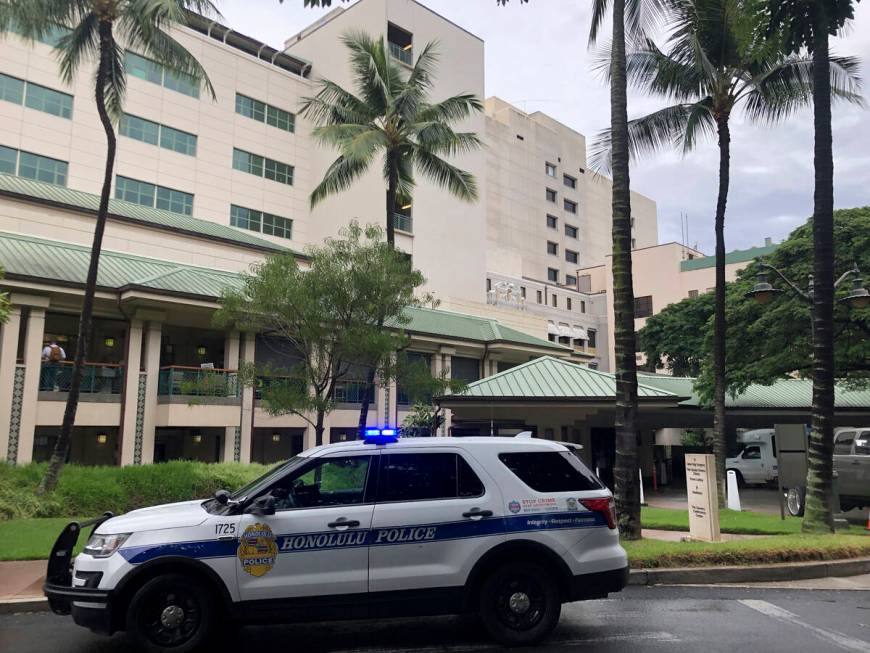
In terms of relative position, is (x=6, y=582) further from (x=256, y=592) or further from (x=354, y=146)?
(x=354, y=146)

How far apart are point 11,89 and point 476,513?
30.2 m

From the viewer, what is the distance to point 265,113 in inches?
1486

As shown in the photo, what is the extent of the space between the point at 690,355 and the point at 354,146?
110 feet

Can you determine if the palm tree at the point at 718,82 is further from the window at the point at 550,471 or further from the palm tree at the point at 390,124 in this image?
the window at the point at 550,471

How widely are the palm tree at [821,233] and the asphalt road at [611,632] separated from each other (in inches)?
165

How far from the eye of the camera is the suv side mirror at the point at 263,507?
616cm

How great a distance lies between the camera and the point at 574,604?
811cm

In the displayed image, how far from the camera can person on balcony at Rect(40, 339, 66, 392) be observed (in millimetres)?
20719

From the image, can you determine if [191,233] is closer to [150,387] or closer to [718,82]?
[150,387]

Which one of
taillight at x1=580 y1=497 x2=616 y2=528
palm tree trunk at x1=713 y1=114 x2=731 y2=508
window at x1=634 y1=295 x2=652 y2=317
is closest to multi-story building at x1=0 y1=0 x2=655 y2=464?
palm tree trunk at x1=713 y1=114 x2=731 y2=508

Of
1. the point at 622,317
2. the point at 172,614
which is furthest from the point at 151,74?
the point at 172,614

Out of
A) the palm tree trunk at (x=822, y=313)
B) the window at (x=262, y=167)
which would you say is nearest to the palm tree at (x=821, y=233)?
the palm tree trunk at (x=822, y=313)

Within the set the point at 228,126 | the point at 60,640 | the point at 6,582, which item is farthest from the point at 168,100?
the point at 60,640

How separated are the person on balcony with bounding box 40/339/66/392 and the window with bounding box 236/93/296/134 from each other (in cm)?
1957
